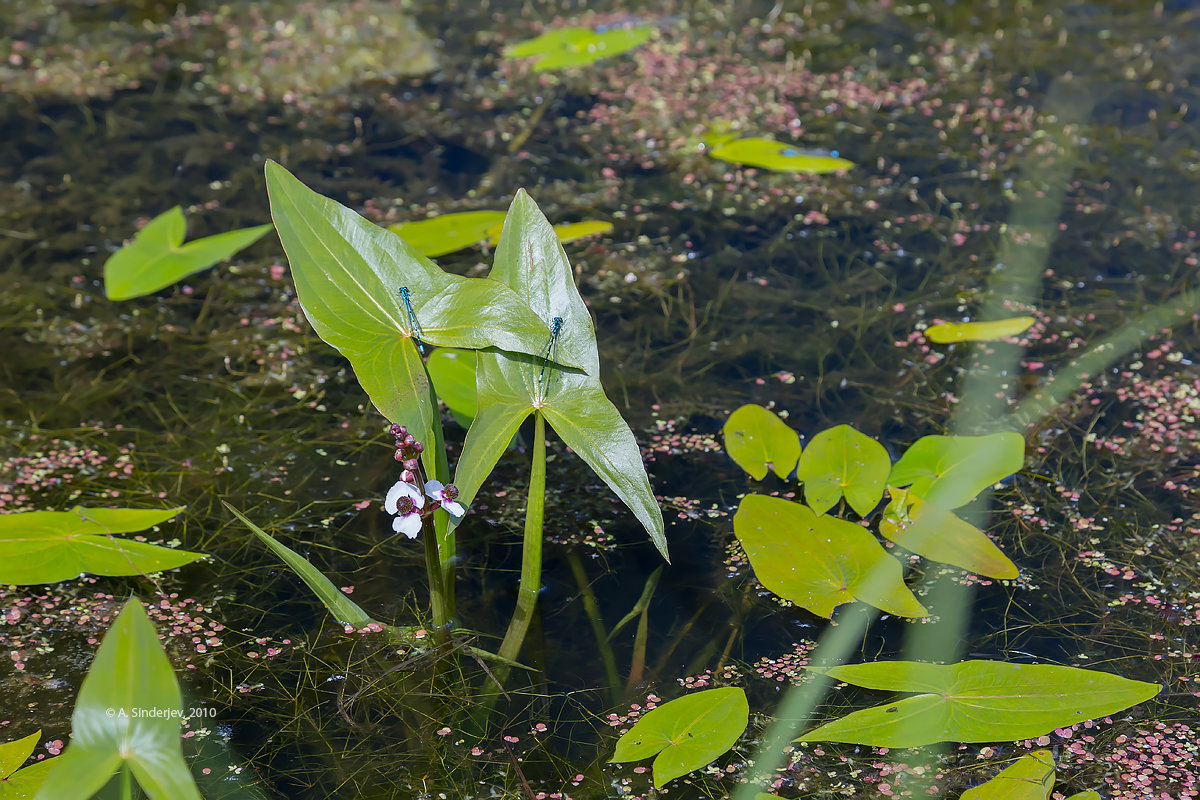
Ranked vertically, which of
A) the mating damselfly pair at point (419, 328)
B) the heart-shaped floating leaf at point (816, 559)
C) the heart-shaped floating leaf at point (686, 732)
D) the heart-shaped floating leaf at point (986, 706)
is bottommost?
the heart-shaped floating leaf at point (686, 732)

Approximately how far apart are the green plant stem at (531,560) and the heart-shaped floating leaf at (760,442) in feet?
1.61

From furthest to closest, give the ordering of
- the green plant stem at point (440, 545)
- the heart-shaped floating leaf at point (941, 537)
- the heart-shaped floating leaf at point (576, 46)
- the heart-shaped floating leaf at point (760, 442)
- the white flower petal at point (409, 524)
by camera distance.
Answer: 1. the heart-shaped floating leaf at point (576, 46)
2. the heart-shaped floating leaf at point (760, 442)
3. the heart-shaped floating leaf at point (941, 537)
4. the green plant stem at point (440, 545)
5. the white flower petal at point (409, 524)

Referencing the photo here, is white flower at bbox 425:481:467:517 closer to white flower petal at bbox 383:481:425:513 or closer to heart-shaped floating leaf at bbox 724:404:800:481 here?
white flower petal at bbox 383:481:425:513

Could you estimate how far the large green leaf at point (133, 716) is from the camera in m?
0.96

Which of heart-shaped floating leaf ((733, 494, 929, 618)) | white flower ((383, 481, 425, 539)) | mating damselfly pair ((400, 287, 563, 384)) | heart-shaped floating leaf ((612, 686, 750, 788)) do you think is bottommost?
heart-shaped floating leaf ((612, 686, 750, 788))

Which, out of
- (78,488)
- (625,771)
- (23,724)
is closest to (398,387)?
(625,771)

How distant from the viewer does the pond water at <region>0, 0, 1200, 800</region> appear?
1481 millimetres

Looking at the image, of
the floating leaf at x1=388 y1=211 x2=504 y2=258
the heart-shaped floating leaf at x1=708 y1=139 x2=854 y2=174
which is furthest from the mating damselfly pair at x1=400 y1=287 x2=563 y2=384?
the heart-shaped floating leaf at x1=708 y1=139 x2=854 y2=174

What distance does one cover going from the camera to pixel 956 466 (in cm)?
179

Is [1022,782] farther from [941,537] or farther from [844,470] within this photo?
[844,470]

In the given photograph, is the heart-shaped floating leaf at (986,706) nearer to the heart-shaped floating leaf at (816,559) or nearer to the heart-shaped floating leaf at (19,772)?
the heart-shaped floating leaf at (816,559)

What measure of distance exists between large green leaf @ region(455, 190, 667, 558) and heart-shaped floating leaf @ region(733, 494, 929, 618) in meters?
0.40

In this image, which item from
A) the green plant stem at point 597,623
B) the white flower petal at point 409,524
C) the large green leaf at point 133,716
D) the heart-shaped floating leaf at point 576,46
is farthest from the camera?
the heart-shaped floating leaf at point 576,46

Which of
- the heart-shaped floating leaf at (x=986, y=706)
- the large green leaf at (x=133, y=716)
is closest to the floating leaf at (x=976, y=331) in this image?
the heart-shaped floating leaf at (x=986, y=706)
